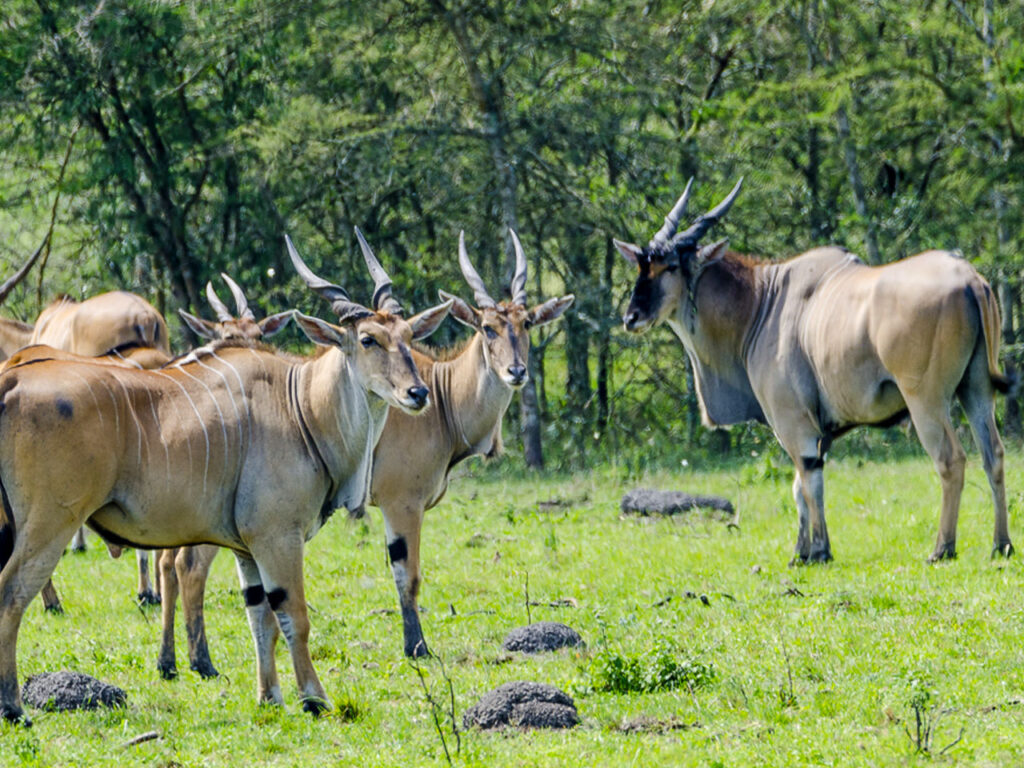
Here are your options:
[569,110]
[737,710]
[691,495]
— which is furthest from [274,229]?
[737,710]

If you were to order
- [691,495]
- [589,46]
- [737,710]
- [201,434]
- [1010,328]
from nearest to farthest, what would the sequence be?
[737,710] → [201,434] → [691,495] → [589,46] → [1010,328]

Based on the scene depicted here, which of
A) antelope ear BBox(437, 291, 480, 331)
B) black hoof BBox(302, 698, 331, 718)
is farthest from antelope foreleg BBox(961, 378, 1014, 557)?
black hoof BBox(302, 698, 331, 718)

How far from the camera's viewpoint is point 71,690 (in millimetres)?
5707

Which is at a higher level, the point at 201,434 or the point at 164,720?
the point at 201,434

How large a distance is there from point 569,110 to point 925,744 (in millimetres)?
10166

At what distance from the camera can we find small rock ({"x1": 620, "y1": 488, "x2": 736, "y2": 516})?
33.6 ft

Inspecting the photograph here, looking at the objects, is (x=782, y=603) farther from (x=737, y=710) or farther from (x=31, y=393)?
(x=31, y=393)

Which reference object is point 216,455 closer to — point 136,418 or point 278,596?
point 136,418

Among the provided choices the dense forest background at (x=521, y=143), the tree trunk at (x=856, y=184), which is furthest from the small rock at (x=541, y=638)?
the tree trunk at (x=856, y=184)

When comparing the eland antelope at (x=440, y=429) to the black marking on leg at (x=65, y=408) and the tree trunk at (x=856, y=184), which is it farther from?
the tree trunk at (x=856, y=184)

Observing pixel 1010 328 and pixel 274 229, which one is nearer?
pixel 1010 328

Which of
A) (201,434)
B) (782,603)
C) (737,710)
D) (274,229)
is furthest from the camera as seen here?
(274,229)

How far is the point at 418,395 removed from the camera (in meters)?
5.84

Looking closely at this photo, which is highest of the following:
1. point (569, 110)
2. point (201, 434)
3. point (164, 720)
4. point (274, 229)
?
point (569, 110)
